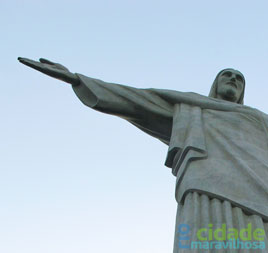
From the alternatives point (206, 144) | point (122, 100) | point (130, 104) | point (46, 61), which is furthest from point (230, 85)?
point (46, 61)

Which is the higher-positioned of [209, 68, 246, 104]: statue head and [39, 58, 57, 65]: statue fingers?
[209, 68, 246, 104]: statue head

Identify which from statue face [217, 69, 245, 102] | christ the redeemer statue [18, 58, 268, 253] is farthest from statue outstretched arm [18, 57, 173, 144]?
statue face [217, 69, 245, 102]

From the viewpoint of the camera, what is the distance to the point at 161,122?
37.5ft

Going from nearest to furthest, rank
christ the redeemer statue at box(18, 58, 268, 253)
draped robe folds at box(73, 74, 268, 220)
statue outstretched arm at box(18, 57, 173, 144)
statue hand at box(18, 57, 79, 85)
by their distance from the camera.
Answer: christ the redeemer statue at box(18, 58, 268, 253) < draped robe folds at box(73, 74, 268, 220) < statue hand at box(18, 57, 79, 85) < statue outstretched arm at box(18, 57, 173, 144)

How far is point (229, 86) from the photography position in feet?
40.0

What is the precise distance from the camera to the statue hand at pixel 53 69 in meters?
11.0

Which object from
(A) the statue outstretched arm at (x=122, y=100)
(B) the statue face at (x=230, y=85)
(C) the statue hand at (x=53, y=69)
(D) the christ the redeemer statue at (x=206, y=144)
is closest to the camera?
(D) the christ the redeemer statue at (x=206, y=144)

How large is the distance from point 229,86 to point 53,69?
3.78 metres

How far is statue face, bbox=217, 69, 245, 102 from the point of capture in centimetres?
1209

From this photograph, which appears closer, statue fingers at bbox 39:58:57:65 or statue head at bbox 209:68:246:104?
statue fingers at bbox 39:58:57:65

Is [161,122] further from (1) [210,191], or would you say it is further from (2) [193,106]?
(1) [210,191]

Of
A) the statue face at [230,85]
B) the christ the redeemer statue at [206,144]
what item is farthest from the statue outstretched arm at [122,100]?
the statue face at [230,85]

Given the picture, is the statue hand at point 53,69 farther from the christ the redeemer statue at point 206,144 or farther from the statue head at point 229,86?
the statue head at point 229,86

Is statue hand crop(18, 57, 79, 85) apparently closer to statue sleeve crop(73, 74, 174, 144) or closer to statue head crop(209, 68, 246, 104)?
statue sleeve crop(73, 74, 174, 144)
